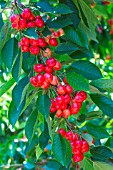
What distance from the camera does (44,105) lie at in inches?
43.2

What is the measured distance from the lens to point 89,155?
1.25m

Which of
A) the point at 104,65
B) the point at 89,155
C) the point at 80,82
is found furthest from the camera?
the point at 104,65

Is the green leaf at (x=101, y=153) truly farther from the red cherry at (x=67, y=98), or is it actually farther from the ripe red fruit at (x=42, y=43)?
the ripe red fruit at (x=42, y=43)

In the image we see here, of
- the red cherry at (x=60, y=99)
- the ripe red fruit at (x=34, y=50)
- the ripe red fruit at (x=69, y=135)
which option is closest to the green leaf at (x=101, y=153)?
the ripe red fruit at (x=69, y=135)

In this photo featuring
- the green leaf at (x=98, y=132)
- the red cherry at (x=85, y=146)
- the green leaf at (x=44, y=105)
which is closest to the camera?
the green leaf at (x=44, y=105)

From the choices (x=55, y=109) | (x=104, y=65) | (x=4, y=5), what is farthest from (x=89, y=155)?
(x=104, y=65)

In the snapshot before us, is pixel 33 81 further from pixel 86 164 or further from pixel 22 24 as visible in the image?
pixel 86 164

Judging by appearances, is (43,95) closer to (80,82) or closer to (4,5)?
(80,82)

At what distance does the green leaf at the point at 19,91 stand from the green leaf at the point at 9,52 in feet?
0.19

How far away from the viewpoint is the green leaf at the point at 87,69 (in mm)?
1146

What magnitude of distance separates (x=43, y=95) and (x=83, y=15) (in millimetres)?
400

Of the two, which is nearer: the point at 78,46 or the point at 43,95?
the point at 43,95

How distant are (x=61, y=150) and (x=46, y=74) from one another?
22cm

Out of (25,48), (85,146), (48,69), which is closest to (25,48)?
(25,48)
